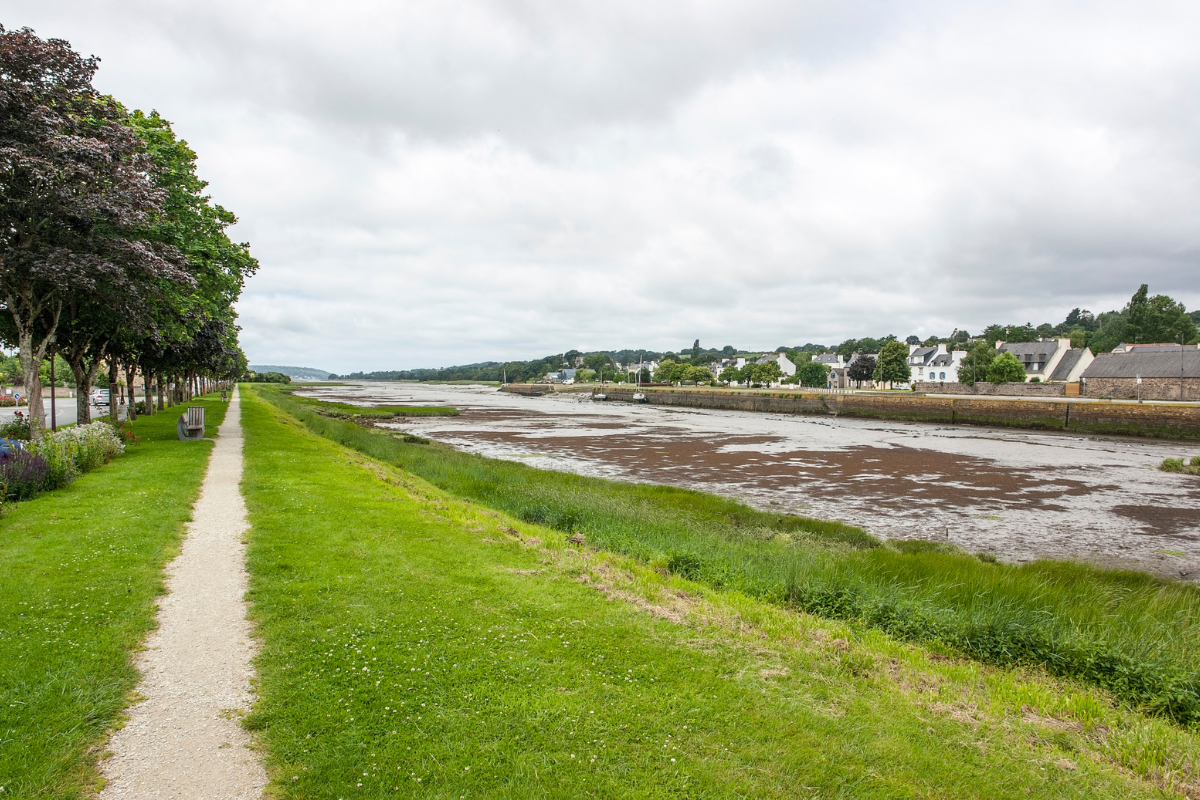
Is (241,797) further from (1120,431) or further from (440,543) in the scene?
(1120,431)

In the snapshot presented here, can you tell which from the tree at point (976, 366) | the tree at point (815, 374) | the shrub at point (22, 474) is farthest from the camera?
the tree at point (815, 374)

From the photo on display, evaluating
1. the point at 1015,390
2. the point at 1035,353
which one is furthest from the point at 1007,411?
the point at 1035,353

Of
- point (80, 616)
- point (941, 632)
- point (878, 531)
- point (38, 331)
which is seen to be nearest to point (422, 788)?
point (80, 616)

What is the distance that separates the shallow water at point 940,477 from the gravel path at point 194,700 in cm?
1588

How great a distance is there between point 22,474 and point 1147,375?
8826 centimetres

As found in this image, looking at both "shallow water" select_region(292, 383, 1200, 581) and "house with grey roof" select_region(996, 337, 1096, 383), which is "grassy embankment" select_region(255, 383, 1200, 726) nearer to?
"shallow water" select_region(292, 383, 1200, 581)

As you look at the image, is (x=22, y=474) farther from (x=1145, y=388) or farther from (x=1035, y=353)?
(x=1035, y=353)

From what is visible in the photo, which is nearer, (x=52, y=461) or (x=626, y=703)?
(x=626, y=703)

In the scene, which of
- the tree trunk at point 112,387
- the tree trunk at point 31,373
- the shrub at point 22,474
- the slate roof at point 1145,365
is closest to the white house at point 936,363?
the slate roof at point 1145,365

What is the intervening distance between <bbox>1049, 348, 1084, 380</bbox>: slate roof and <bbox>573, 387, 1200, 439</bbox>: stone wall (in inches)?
1334

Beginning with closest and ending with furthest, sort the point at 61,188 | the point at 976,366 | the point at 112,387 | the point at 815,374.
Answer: the point at 61,188 < the point at 112,387 < the point at 976,366 < the point at 815,374

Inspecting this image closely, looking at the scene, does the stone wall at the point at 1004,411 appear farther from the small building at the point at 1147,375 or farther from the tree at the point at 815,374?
the tree at the point at 815,374

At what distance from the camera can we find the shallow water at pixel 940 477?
55.8 feet

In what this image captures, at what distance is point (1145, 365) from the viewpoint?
66688 millimetres
